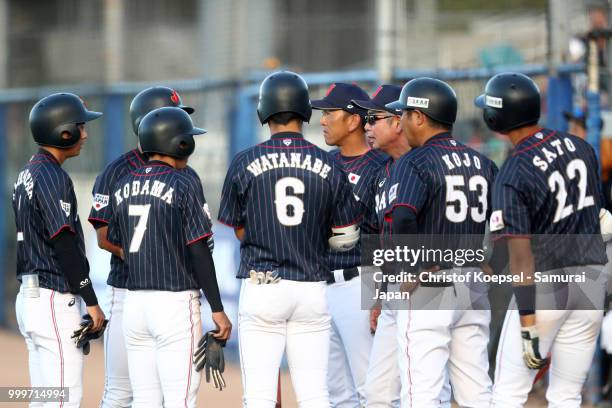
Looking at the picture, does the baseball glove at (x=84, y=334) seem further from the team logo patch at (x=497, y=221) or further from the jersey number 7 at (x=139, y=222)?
the team logo patch at (x=497, y=221)

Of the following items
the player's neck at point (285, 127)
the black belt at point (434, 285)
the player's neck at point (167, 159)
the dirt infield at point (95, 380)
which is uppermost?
the player's neck at point (285, 127)

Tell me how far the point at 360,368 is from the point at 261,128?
438 cm

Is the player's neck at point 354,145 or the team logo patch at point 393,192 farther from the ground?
the player's neck at point 354,145

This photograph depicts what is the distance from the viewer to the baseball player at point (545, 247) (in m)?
5.96

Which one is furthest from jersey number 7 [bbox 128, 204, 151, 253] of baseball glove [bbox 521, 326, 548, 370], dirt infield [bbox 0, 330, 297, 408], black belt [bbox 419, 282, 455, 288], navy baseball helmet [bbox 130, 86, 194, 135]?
dirt infield [bbox 0, 330, 297, 408]

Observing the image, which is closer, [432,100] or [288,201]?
[288,201]

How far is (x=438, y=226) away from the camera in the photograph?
20.7ft

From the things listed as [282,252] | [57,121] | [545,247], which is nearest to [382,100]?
[282,252]

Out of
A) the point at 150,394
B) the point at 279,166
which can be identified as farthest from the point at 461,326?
the point at 150,394

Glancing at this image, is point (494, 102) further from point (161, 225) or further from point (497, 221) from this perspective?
point (161, 225)

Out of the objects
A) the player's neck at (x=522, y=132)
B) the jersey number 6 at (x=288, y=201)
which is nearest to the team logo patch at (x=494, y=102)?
the player's neck at (x=522, y=132)

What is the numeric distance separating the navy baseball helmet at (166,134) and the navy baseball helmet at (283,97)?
0.46 metres

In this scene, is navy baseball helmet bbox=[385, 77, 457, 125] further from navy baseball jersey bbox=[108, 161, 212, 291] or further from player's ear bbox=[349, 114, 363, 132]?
navy baseball jersey bbox=[108, 161, 212, 291]

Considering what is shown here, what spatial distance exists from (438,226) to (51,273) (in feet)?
7.51
